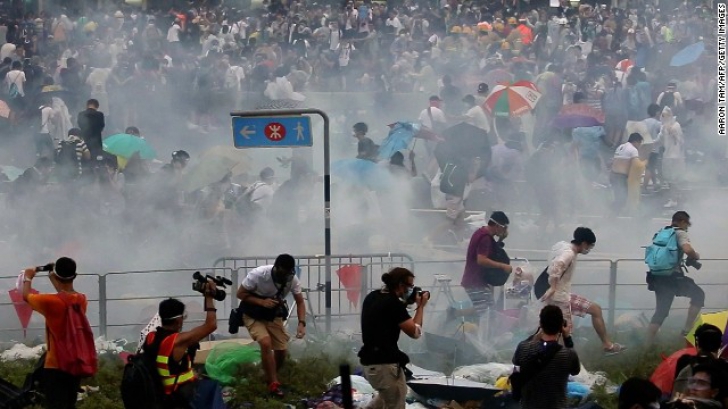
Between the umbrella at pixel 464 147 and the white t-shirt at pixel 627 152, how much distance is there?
170cm

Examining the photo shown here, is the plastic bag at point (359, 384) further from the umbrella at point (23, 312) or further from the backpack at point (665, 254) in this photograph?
the umbrella at point (23, 312)

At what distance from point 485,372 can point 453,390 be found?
2.79ft

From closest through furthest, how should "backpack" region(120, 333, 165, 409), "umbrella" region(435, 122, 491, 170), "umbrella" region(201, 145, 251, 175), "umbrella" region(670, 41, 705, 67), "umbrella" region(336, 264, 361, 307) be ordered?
1. "backpack" region(120, 333, 165, 409)
2. "umbrella" region(336, 264, 361, 307)
3. "umbrella" region(201, 145, 251, 175)
4. "umbrella" region(435, 122, 491, 170)
5. "umbrella" region(670, 41, 705, 67)

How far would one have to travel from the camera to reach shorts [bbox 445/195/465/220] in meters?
17.3

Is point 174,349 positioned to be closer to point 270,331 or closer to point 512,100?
point 270,331

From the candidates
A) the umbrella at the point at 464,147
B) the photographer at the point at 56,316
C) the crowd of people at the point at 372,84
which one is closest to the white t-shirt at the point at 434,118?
the crowd of people at the point at 372,84

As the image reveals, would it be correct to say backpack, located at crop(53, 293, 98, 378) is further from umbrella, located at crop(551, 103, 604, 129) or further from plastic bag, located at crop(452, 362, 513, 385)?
umbrella, located at crop(551, 103, 604, 129)

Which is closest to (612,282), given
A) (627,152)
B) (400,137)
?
(627,152)

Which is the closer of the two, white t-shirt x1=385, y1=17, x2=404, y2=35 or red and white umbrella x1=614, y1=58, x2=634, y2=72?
red and white umbrella x1=614, y1=58, x2=634, y2=72

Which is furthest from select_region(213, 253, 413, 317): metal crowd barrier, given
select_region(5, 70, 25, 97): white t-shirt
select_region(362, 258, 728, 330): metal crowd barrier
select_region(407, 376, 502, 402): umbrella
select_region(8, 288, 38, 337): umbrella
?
select_region(5, 70, 25, 97): white t-shirt

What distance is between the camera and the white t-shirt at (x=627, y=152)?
60.5 ft

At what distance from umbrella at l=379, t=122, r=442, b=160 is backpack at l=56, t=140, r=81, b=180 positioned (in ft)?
13.0

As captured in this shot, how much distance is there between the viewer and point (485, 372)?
1110 centimetres

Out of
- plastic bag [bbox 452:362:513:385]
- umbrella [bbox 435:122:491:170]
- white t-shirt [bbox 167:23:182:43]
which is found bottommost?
plastic bag [bbox 452:362:513:385]
